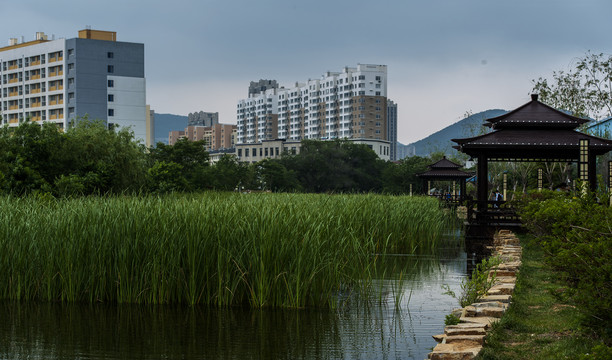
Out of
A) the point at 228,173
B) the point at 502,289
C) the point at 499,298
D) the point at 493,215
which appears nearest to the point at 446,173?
the point at 493,215

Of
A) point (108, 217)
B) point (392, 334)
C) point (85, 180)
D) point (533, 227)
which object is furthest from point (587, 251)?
point (85, 180)

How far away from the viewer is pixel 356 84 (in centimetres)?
9756

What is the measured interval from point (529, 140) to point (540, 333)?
31.0ft

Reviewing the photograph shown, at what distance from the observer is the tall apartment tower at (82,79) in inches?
2355

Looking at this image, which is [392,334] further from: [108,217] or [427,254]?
[427,254]

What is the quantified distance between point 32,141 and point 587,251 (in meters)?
14.6

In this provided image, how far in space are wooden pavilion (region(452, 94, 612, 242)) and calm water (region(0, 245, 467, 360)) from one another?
23.4 feet

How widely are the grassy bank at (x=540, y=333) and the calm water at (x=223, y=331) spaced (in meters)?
0.65

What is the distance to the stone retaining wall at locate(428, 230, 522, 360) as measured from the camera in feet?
14.2

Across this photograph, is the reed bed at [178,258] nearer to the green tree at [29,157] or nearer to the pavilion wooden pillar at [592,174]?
the green tree at [29,157]

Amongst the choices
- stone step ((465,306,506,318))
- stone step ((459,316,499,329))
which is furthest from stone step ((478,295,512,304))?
stone step ((459,316,499,329))

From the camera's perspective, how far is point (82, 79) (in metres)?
59.7

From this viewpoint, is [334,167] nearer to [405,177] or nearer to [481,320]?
[405,177]

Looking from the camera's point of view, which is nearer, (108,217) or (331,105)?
(108,217)
